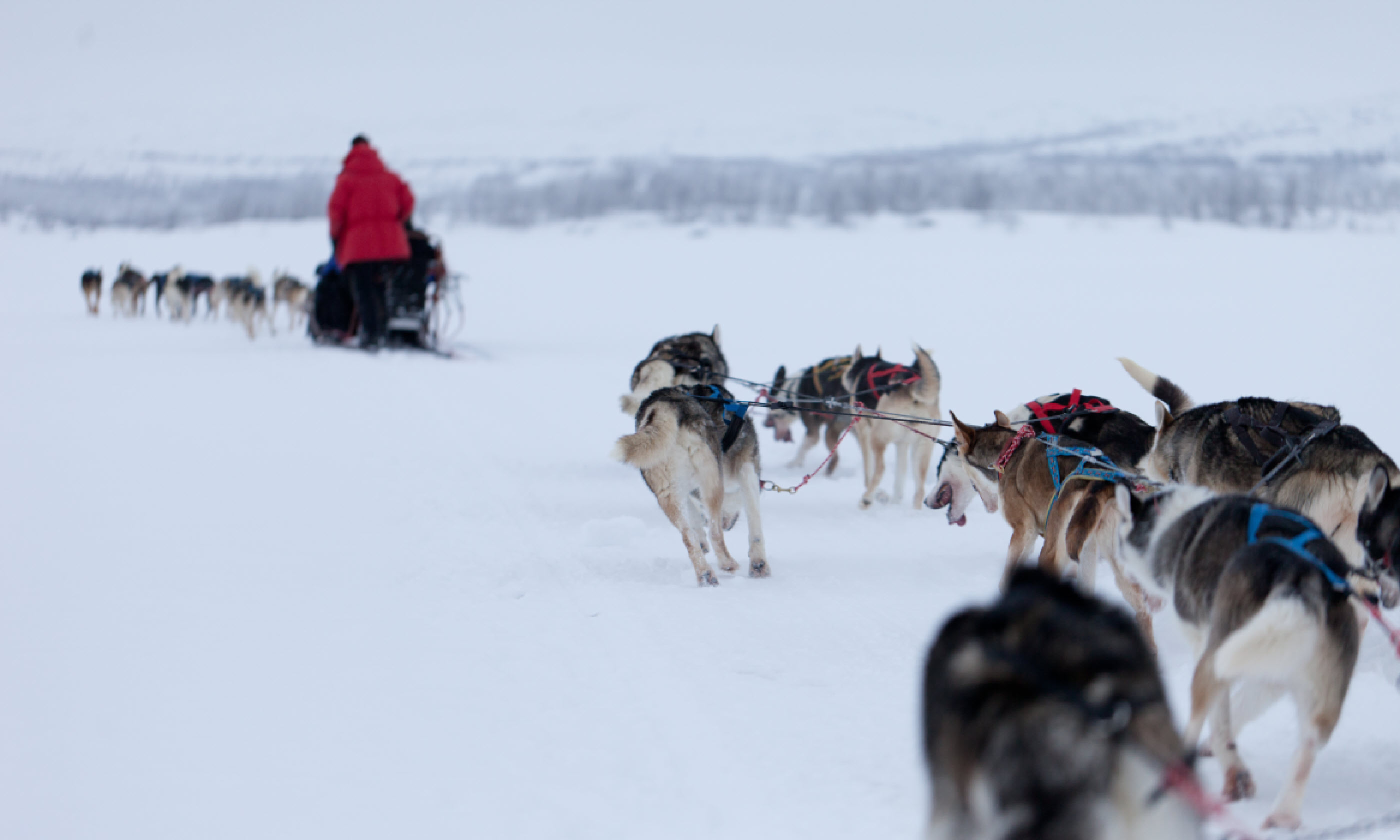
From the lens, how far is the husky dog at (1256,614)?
5.96 ft

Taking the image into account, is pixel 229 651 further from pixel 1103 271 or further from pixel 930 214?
pixel 930 214

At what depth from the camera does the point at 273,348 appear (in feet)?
39.5

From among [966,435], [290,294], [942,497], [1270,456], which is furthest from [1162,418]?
[290,294]

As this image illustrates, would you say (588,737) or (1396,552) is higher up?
(1396,552)

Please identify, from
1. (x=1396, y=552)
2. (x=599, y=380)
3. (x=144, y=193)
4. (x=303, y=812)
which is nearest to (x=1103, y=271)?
(x=599, y=380)

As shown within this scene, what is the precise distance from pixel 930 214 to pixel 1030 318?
46.3 ft

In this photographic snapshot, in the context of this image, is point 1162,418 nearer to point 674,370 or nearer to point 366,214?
point 674,370

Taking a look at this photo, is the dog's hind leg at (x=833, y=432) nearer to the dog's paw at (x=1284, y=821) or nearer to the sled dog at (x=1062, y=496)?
the sled dog at (x=1062, y=496)

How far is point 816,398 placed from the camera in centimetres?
596

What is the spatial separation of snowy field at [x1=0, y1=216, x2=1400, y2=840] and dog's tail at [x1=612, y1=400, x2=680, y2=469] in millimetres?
500

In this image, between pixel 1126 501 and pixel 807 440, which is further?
pixel 807 440

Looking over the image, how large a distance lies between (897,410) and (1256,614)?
11.4ft

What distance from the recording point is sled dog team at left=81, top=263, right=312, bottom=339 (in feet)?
46.2

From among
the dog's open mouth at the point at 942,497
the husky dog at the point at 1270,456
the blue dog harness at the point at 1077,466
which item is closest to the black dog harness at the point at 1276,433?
the husky dog at the point at 1270,456
